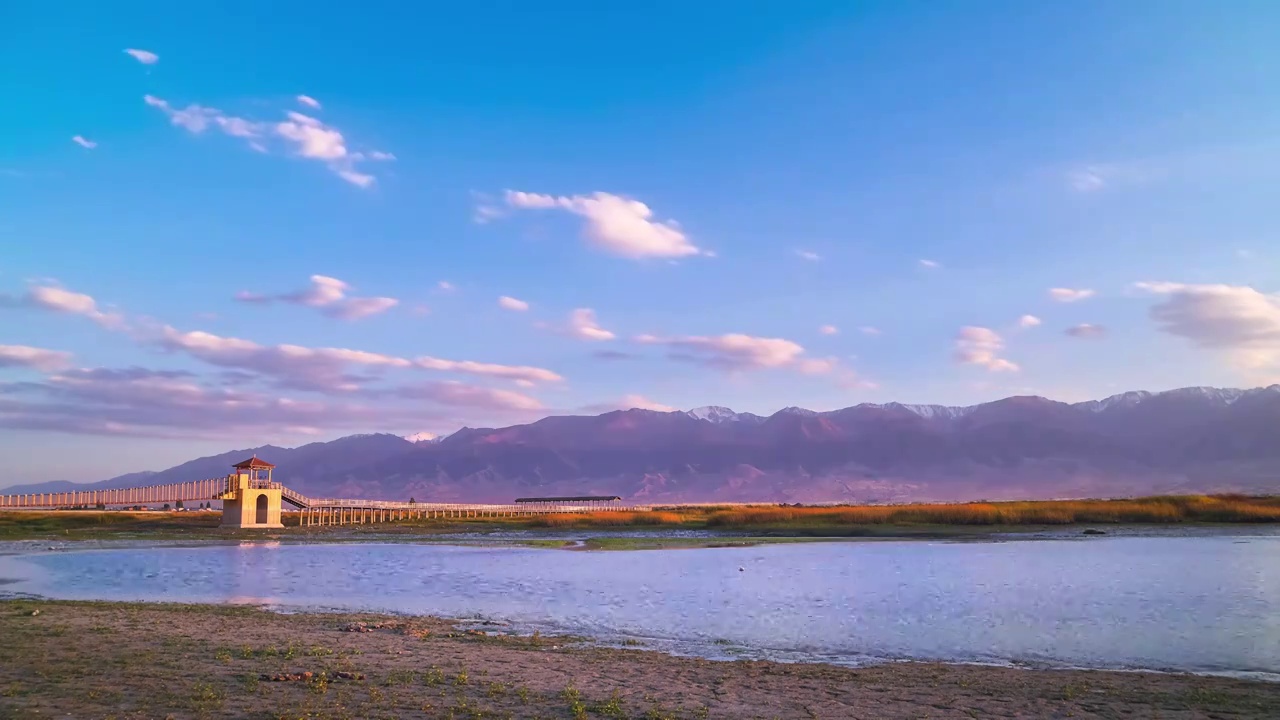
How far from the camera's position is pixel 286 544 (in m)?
65.9

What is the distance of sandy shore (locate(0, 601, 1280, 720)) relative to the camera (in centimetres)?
1251

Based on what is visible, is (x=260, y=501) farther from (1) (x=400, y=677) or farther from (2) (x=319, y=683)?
(2) (x=319, y=683)

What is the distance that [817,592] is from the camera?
3172cm

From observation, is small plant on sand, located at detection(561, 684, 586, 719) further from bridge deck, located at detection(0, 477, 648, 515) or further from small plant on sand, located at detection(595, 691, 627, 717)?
bridge deck, located at detection(0, 477, 648, 515)

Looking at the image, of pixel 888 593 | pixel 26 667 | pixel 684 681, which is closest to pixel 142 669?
pixel 26 667

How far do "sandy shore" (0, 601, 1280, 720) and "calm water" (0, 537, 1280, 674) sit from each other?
2946 millimetres

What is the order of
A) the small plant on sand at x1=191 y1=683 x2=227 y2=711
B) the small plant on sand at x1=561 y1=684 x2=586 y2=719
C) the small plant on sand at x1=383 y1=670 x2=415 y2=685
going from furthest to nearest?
1. the small plant on sand at x1=383 y1=670 x2=415 y2=685
2. the small plant on sand at x1=561 y1=684 x2=586 y2=719
3. the small plant on sand at x1=191 y1=683 x2=227 y2=711

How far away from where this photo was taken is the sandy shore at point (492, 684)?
12508 mm

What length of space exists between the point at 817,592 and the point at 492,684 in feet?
64.1

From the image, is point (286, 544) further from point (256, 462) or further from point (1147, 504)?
point (1147, 504)

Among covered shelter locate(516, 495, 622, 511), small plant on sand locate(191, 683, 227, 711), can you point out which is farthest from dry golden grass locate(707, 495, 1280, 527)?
small plant on sand locate(191, 683, 227, 711)

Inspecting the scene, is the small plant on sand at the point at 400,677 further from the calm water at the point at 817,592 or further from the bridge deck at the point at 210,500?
the bridge deck at the point at 210,500

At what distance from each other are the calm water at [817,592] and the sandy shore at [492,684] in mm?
2946

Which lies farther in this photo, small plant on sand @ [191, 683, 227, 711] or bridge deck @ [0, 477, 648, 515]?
bridge deck @ [0, 477, 648, 515]
